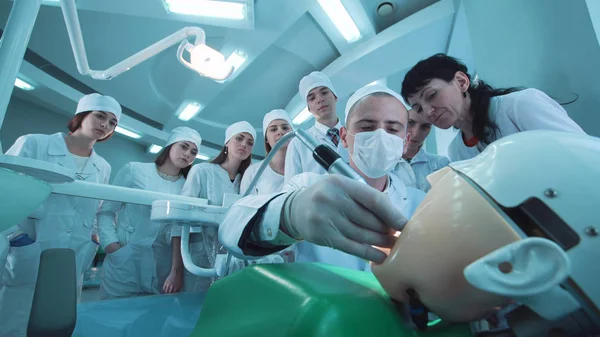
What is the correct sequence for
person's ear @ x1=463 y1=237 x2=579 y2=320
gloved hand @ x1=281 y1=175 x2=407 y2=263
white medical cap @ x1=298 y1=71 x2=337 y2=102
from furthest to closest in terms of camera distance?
1. white medical cap @ x1=298 y1=71 x2=337 y2=102
2. gloved hand @ x1=281 y1=175 x2=407 y2=263
3. person's ear @ x1=463 y1=237 x2=579 y2=320

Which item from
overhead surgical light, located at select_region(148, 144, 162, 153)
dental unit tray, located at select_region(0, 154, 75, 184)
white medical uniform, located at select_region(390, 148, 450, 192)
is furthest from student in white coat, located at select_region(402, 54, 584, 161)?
overhead surgical light, located at select_region(148, 144, 162, 153)

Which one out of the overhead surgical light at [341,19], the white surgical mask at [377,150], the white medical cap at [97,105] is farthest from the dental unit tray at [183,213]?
the overhead surgical light at [341,19]

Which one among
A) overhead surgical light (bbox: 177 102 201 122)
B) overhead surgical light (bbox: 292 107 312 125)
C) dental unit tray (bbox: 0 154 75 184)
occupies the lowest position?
dental unit tray (bbox: 0 154 75 184)

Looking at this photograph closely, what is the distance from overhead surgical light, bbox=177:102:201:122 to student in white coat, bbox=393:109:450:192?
12.6ft

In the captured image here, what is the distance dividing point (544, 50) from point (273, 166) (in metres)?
1.57

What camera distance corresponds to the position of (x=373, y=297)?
0.43 metres

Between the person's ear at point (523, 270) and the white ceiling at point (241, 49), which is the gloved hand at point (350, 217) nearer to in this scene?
Result: the person's ear at point (523, 270)

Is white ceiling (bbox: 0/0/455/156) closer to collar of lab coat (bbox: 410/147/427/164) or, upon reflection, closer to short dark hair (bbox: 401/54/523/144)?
collar of lab coat (bbox: 410/147/427/164)

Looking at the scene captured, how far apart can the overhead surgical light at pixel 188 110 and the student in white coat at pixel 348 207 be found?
13.8 ft

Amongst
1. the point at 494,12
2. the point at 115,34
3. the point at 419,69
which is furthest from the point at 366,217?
the point at 115,34

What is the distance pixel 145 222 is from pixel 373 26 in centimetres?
301

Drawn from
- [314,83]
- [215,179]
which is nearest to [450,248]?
[215,179]

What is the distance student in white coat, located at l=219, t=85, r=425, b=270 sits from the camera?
504mm

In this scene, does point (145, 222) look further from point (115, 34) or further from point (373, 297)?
point (115, 34)
